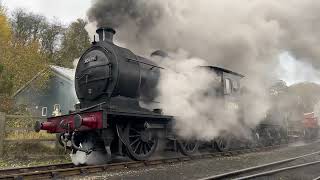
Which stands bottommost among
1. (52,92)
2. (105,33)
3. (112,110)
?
(112,110)

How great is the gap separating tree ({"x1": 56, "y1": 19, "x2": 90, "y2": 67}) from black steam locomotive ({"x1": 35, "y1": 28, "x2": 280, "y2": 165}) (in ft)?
104

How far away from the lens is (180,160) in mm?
10883

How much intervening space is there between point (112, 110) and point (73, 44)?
114ft

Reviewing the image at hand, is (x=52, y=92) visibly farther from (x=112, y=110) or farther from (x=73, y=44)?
(x=112, y=110)

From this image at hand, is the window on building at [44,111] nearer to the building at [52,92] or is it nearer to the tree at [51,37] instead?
the building at [52,92]

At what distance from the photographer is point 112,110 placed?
891cm

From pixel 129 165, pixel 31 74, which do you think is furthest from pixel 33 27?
pixel 129 165

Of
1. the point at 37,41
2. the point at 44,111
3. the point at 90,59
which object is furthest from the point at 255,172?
the point at 37,41

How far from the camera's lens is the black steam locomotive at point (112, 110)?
357 inches

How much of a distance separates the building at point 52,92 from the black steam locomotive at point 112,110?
16.6 meters

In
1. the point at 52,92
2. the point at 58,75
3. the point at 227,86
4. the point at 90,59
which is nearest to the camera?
the point at 90,59

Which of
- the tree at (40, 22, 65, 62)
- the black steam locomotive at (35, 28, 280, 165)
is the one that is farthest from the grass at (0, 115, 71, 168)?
the tree at (40, 22, 65, 62)

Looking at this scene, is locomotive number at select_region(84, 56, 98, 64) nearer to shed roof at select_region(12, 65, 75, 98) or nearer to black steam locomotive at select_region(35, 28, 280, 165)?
black steam locomotive at select_region(35, 28, 280, 165)

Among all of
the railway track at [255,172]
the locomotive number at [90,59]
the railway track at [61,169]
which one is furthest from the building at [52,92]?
the railway track at [255,172]
